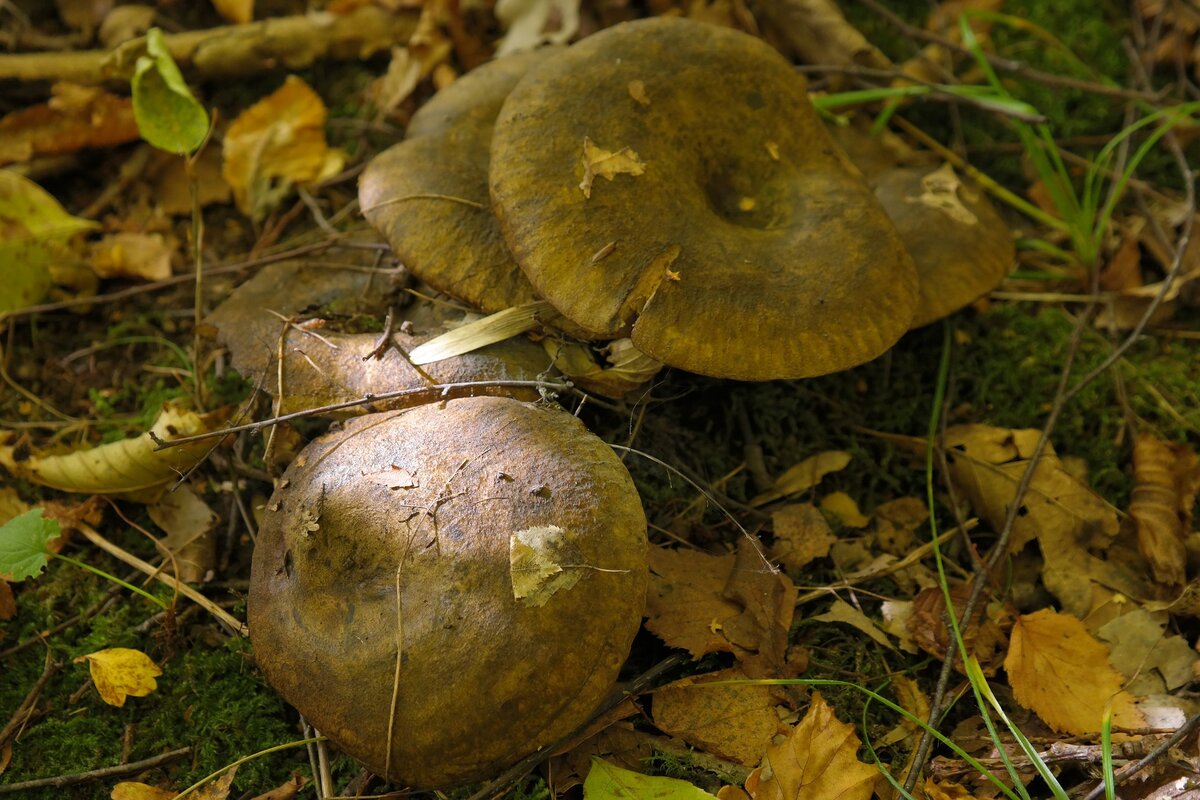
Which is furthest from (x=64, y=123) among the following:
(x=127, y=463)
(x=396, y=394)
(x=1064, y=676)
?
(x=1064, y=676)

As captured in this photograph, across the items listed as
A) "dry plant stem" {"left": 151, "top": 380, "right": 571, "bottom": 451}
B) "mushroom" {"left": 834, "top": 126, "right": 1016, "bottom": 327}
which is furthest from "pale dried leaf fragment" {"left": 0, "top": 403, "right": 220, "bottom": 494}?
"mushroom" {"left": 834, "top": 126, "right": 1016, "bottom": 327}

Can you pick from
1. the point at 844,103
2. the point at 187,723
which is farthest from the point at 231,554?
the point at 844,103

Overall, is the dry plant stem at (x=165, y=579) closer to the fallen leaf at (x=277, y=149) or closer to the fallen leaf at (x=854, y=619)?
the fallen leaf at (x=277, y=149)

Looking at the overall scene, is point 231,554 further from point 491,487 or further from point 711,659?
point 711,659

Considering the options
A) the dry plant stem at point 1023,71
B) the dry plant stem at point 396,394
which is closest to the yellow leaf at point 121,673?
the dry plant stem at point 396,394

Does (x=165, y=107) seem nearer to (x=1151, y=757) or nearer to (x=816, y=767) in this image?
(x=816, y=767)

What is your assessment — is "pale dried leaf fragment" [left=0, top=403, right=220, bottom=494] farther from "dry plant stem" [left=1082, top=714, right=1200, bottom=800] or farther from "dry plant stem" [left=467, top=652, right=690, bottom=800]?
"dry plant stem" [left=1082, top=714, right=1200, bottom=800]
